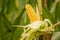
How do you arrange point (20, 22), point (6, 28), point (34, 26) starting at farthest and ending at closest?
point (6, 28)
point (20, 22)
point (34, 26)

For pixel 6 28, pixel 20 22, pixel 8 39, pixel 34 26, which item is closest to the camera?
pixel 34 26

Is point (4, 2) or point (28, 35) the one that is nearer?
point (28, 35)

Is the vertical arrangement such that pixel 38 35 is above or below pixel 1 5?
below

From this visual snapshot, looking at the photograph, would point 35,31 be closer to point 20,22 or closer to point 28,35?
point 28,35

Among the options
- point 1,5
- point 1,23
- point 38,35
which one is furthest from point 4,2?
point 38,35

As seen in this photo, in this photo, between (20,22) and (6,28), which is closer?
(20,22)

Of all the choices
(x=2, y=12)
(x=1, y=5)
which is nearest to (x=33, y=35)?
(x=2, y=12)

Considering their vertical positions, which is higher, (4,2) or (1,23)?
(4,2)

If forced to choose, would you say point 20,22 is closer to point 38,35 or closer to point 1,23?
point 1,23

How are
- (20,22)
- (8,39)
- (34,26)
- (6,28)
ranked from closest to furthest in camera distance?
1. (34,26)
2. (8,39)
3. (20,22)
4. (6,28)
